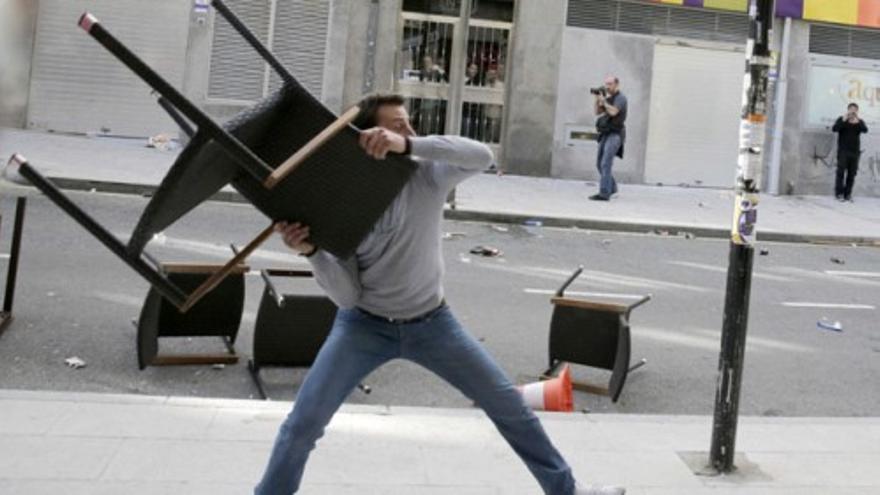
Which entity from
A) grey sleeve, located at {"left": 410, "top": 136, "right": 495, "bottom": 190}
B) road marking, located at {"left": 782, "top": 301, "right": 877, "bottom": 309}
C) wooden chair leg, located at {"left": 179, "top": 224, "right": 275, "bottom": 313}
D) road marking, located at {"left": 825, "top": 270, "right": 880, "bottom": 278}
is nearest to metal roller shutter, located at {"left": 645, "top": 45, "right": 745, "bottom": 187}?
road marking, located at {"left": 825, "top": 270, "right": 880, "bottom": 278}

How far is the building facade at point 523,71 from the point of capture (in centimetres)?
1947

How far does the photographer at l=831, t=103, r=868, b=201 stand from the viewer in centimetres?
2012

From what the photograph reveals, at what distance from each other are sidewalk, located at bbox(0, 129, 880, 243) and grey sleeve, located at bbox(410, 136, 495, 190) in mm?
10464

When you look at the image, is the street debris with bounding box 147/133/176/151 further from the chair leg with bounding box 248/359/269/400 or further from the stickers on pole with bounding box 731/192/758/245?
the stickers on pole with bounding box 731/192/758/245

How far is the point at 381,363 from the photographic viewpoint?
364 centimetres

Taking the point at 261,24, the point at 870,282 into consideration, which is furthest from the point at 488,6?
the point at 870,282

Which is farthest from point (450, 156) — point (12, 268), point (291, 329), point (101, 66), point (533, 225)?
point (101, 66)

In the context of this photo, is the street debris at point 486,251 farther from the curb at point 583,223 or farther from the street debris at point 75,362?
the street debris at point 75,362

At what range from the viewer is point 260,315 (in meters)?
6.23

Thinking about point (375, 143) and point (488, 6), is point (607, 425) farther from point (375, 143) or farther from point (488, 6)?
point (488, 6)

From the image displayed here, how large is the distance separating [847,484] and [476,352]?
2.41 m

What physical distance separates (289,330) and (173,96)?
3848 millimetres

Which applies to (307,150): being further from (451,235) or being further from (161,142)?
(161,142)

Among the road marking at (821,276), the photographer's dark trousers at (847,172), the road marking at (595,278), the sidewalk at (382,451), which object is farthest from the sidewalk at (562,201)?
the sidewalk at (382,451)
